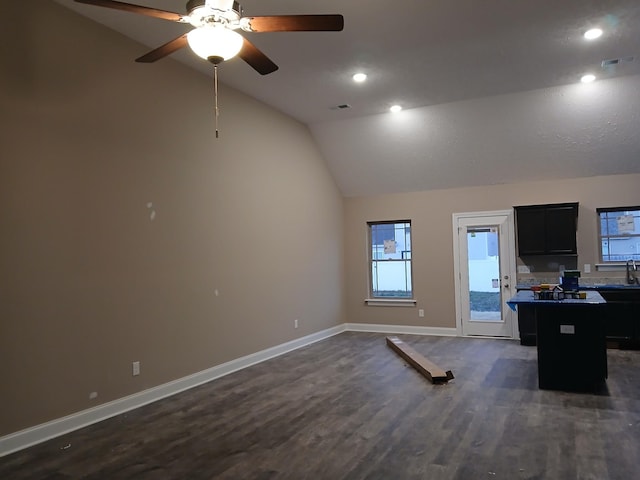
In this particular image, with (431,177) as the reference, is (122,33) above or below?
above

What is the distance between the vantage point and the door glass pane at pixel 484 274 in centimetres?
771

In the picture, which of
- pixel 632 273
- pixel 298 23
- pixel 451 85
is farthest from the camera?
pixel 632 273

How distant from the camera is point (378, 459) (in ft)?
10.5

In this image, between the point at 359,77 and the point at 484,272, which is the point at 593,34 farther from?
the point at 484,272

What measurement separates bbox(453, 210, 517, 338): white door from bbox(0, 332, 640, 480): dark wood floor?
2.23 metres

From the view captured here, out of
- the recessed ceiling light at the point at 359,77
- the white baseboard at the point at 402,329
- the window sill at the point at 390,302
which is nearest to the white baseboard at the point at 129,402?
the white baseboard at the point at 402,329

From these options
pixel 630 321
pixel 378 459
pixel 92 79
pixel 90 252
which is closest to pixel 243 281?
pixel 90 252

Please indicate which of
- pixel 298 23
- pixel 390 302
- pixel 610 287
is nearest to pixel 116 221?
pixel 298 23

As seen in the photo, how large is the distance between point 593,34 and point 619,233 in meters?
3.64

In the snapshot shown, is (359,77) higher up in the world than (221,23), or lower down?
A: higher up

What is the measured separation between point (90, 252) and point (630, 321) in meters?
6.69

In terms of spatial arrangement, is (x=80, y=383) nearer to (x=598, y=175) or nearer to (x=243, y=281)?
(x=243, y=281)

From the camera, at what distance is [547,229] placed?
720 centimetres

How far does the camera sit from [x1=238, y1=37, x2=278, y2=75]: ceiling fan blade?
3.03m
